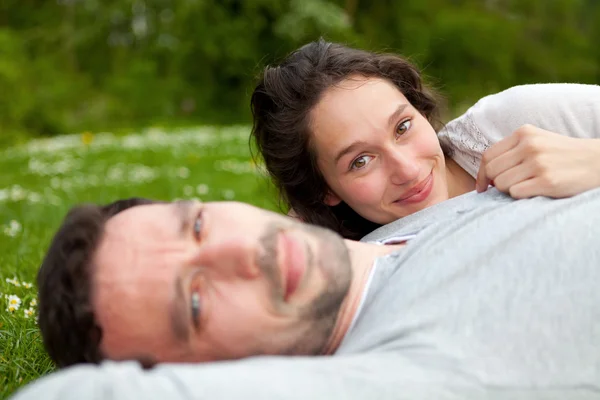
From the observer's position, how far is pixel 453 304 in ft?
6.26

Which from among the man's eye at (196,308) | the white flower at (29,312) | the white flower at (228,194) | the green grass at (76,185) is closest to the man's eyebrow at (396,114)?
the man's eye at (196,308)

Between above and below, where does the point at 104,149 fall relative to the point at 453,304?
below

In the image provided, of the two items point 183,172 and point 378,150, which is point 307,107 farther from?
point 183,172

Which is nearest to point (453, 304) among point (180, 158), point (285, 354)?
point (285, 354)

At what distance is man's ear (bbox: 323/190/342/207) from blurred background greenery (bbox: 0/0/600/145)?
49.2ft

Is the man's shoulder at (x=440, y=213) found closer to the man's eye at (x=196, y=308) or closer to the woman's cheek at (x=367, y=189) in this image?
the woman's cheek at (x=367, y=189)

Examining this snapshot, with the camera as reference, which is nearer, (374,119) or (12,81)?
(374,119)

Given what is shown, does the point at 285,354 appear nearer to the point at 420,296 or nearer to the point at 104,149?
the point at 420,296

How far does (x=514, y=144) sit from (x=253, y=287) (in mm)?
1158

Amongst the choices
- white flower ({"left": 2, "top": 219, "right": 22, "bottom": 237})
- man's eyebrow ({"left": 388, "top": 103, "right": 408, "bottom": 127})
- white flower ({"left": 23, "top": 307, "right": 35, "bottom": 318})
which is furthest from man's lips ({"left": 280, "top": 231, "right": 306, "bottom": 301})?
white flower ({"left": 2, "top": 219, "right": 22, "bottom": 237})

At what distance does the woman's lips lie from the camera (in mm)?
2957

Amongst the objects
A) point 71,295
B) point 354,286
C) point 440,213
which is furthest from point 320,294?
point 440,213

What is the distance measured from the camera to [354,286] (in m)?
2.22

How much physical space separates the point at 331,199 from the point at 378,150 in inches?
21.6
